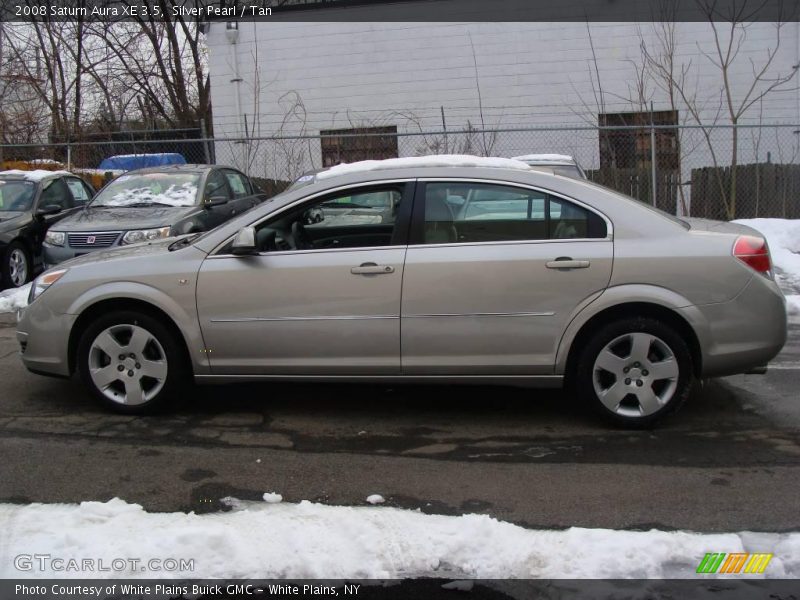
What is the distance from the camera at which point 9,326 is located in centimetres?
809

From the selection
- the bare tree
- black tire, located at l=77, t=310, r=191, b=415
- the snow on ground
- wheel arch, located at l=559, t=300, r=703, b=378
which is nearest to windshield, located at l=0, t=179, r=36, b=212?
black tire, located at l=77, t=310, r=191, b=415

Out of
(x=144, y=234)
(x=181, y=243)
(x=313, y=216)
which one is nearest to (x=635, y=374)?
(x=313, y=216)

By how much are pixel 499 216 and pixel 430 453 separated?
1546 millimetres

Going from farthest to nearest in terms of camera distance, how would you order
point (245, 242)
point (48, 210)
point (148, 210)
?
point (48, 210)
point (148, 210)
point (245, 242)

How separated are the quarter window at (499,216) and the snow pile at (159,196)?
18.5ft

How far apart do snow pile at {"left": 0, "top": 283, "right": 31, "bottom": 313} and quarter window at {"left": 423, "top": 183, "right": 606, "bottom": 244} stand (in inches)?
242

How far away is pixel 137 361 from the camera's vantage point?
4.89 metres

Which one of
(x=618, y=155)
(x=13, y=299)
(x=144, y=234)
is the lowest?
(x=13, y=299)

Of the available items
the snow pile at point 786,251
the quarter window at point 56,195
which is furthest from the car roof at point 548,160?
the quarter window at point 56,195

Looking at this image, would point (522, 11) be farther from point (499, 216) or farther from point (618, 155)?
point (499, 216)

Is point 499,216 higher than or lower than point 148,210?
lower

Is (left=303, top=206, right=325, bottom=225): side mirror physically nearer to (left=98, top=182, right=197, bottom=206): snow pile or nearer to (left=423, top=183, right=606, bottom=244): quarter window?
(left=423, top=183, right=606, bottom=244): quarter window

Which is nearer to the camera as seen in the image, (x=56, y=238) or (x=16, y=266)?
(x=56, y=238)

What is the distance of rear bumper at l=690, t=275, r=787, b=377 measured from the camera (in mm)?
4461
